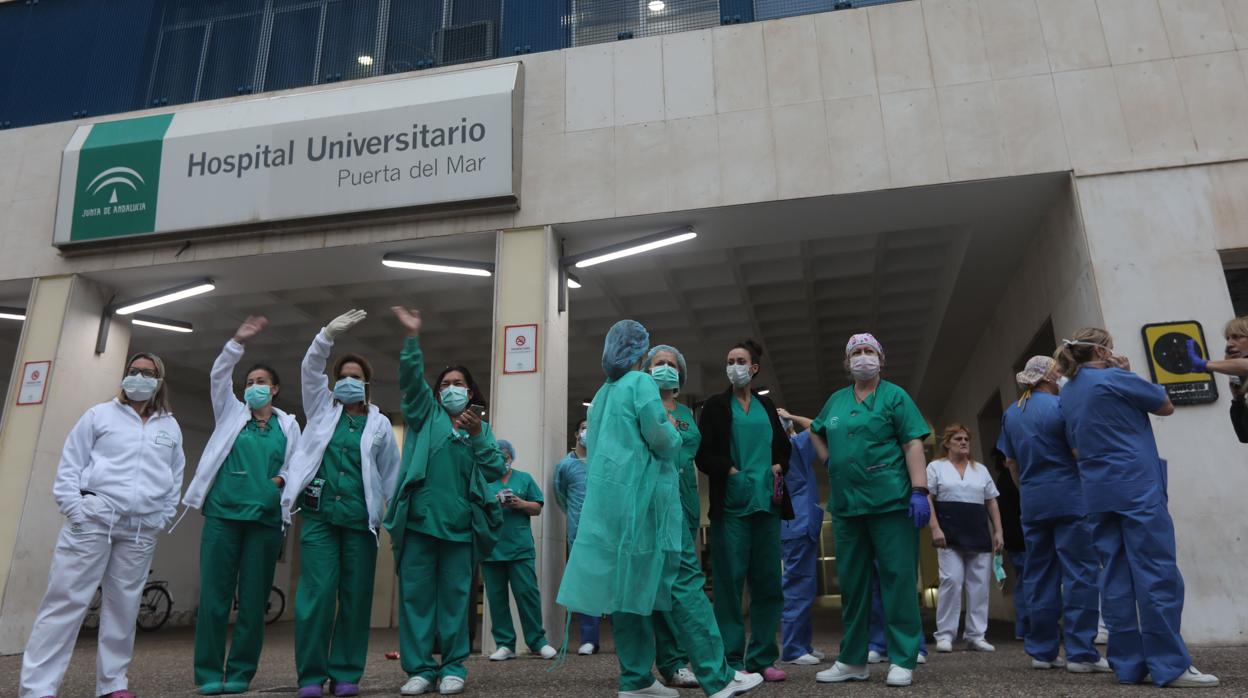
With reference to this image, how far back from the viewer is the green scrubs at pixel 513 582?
541cm

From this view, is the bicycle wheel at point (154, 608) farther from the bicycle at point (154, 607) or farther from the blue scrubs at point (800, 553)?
the blue scrubs at point (800, 553)

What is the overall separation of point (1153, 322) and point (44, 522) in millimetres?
9335

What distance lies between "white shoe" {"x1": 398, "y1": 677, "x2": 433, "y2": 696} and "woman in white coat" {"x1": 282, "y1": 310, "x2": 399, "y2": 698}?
324 mm

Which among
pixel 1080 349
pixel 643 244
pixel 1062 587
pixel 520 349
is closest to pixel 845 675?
pixel 1062 587

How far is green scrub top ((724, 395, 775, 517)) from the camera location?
3707 mm

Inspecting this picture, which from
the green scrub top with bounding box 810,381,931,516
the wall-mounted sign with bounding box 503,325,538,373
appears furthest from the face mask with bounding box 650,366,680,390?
the wall-mounted sign with bounding box 503,325,538,373

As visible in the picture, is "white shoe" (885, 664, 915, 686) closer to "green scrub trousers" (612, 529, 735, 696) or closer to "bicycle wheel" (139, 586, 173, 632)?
"green scrub trousers" (612, 529, 735, 696)

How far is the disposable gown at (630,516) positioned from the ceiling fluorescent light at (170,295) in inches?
254

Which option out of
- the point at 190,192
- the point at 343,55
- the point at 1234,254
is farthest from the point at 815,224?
the point at 190,192

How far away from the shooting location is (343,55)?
321 inches

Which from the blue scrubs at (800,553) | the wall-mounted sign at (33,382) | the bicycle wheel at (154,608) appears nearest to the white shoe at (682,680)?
the blue scrubs at (800,553)

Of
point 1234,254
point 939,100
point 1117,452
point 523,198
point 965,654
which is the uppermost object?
point 939,100

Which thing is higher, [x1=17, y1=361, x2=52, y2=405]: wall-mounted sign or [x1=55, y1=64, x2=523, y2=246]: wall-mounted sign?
[x1=55, y1=64, x2=523, y2=246]: wall-mounted sign

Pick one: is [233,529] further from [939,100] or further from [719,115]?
[939,100]
